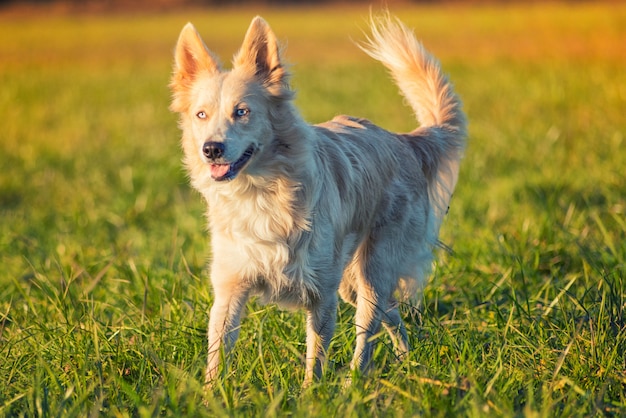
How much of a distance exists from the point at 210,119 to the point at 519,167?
18.1 ft

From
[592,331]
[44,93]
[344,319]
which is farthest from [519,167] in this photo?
[44,93]

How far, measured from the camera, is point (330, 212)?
12.4 ft

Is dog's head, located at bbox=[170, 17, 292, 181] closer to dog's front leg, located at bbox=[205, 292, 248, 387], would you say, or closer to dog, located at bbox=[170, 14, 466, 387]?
dog, located at bbox=[170, 14, 466, 387]

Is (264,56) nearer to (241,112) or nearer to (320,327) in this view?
(241,112)

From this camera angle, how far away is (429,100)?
4902 mm

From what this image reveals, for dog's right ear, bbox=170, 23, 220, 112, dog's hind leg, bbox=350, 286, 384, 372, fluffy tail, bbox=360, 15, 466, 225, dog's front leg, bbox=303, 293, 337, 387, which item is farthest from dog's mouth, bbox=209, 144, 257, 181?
fluffy tail, bbox=360, 15, 466, 225

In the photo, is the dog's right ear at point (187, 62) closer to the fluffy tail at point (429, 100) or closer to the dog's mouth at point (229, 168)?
the dog's mouth at point (229, 168)

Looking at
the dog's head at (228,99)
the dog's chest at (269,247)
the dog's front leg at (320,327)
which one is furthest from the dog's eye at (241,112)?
the dog's front leg at (320,327)

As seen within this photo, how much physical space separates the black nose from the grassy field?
0.82 meters

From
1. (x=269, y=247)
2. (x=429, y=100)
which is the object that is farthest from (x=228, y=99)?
(x=429, y=100)

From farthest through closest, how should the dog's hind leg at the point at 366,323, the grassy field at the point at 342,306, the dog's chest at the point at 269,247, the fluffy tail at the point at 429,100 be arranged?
1. the fluffy tail at the point at 429,100
2. the dog's hind leg at the point at 366,323
3. the dog's chest at the point at 269,247
4. the grassy field at the point at 342,306

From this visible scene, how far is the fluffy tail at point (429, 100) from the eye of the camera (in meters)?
4.68

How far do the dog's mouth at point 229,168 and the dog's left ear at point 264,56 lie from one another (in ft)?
1.31

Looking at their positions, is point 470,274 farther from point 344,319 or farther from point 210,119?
point 210,119
